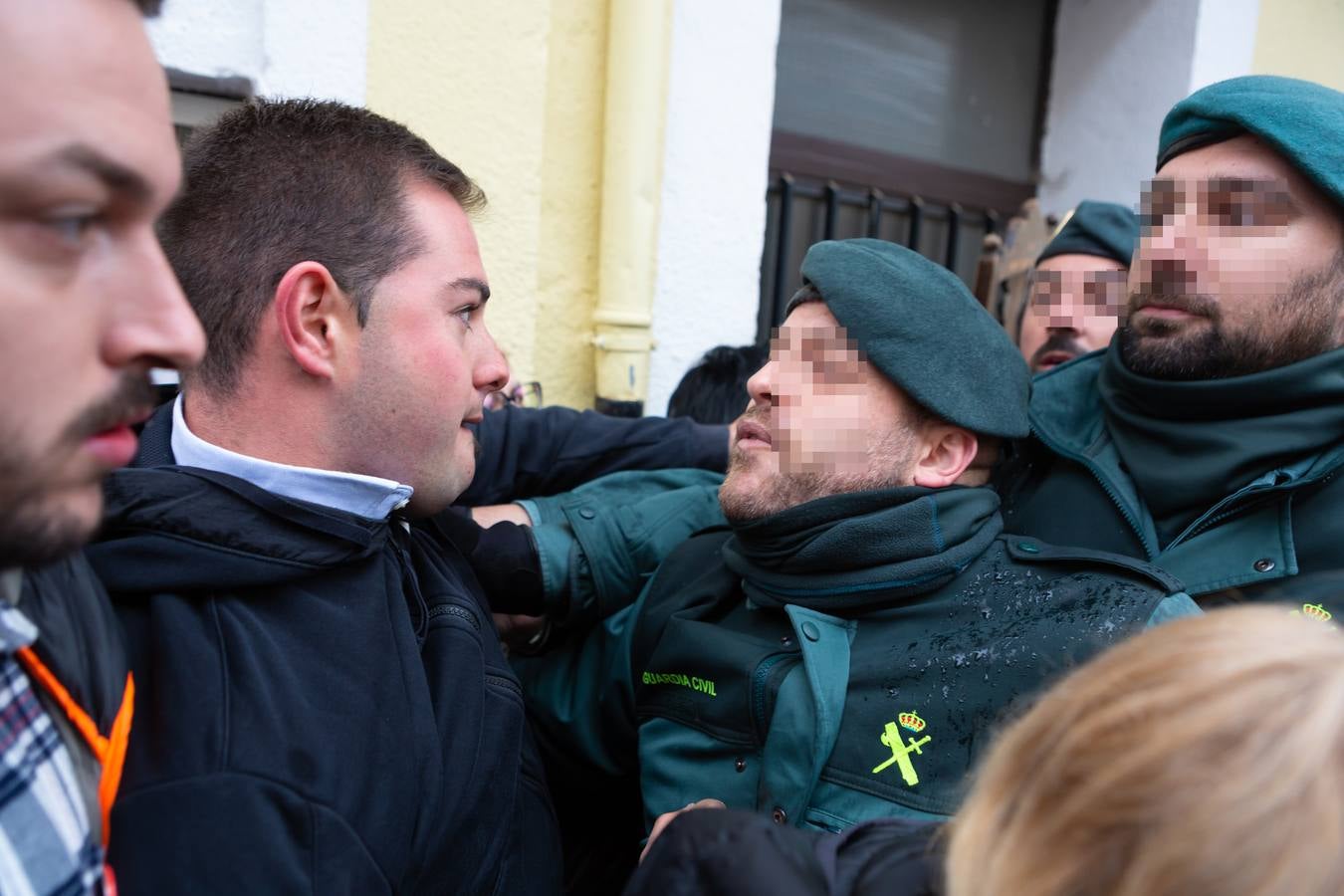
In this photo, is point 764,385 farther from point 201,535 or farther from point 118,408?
point 118,408

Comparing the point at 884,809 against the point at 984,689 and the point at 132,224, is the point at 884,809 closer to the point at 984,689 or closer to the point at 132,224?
the point at 984,689

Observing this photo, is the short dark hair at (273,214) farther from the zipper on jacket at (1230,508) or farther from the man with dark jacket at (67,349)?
the zipper on jacket at (1230,508)

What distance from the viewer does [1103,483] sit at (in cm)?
198

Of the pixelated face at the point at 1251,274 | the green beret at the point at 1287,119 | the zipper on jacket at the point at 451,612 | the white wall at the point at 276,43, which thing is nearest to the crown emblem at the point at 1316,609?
the pixelated face at the point at 1251,274

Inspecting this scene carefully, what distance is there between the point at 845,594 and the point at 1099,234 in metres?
1.70

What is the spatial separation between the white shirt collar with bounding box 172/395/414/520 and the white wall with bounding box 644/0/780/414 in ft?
5.46

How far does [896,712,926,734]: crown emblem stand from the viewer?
60.7 inches

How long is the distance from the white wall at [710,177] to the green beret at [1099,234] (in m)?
0.95

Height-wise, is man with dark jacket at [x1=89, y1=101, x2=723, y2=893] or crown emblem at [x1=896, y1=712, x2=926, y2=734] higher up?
man with dark jacket at [x1=89, y1=101, x2=723, y2=893]

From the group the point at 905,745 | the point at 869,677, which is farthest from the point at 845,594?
the point at 905,745

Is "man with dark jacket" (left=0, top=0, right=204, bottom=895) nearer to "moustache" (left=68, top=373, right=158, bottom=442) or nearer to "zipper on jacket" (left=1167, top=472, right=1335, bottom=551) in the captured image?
"moustache" (left=68, top=373, right=158, bottom=442)

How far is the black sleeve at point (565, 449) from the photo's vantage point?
2.25 metres

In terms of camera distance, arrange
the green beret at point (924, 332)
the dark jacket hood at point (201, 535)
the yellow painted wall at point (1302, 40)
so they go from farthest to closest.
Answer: the yellow painted wall at point (1302, 40), the green beret at point (924, 332), the dark jacket hood at point (201, 535)

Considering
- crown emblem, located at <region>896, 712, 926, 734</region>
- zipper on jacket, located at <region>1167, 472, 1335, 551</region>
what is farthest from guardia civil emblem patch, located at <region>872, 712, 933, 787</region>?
zipper on jacket, located at <region>1167, 472, 1335, 551</region>
